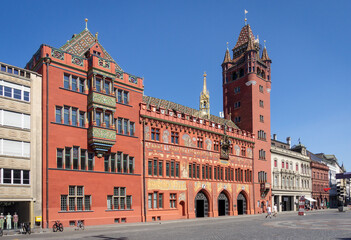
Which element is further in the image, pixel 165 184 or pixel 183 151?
pixel 183 151

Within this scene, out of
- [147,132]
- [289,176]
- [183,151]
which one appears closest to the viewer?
[147,132]

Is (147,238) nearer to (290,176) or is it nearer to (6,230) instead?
(6,230)

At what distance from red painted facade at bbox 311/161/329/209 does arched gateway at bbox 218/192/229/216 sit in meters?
40.8

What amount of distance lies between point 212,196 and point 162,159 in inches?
449

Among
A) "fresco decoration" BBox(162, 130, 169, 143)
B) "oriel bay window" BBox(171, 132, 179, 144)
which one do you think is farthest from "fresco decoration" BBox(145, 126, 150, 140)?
"oriel bay window" BBox(171, 132, 179, 144)

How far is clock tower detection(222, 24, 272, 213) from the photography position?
216 feet

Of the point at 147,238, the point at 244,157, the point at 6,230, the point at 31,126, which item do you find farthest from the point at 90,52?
the point at 244,157

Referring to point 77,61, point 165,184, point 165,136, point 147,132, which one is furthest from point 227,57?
point 77,61

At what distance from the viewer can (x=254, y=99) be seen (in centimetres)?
6731

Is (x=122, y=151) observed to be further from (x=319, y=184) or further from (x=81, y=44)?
(x=319, y=184)

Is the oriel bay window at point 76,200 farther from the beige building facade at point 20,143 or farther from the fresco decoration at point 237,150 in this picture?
the fresco decoration at point 237,150

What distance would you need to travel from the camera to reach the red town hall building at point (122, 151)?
3578cm

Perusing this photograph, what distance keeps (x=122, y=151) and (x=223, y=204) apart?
2246 cm

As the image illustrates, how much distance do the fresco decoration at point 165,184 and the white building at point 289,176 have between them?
93.7 feet
